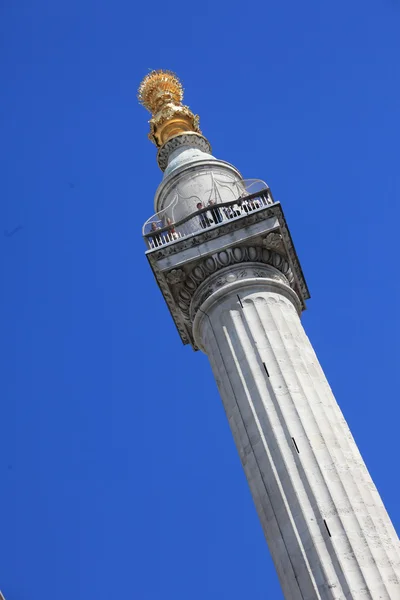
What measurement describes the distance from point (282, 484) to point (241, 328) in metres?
5.03

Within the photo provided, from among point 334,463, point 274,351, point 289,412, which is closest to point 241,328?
point 274,351

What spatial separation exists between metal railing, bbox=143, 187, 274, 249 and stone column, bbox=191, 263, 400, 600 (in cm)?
196

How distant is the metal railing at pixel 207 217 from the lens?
28953mm

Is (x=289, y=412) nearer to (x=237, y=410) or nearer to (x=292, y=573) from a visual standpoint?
(x=237, y=410)

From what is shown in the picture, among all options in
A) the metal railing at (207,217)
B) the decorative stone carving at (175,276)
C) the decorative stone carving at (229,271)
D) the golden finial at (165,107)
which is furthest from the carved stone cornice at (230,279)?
the golden finial at (165,107)

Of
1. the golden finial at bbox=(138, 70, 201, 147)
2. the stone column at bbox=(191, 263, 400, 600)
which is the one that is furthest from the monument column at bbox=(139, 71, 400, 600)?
the golden finial at bbox=(138, 70, 201, 147)

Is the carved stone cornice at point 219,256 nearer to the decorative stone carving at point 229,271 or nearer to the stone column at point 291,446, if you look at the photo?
the decorative stone carving at point 229,271

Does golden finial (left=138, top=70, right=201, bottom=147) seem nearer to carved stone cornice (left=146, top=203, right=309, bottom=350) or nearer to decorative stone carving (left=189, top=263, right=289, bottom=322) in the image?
carved stone cornice (left=146, top=203, right=309, bottom=350)

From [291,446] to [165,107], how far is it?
17850 mm

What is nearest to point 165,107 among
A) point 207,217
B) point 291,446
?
point 207,217

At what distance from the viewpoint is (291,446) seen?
76.1 ft

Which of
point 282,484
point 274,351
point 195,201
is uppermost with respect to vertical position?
point 195,201

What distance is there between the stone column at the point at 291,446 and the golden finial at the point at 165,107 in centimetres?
999

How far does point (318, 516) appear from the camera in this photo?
Answer: 21781mm
